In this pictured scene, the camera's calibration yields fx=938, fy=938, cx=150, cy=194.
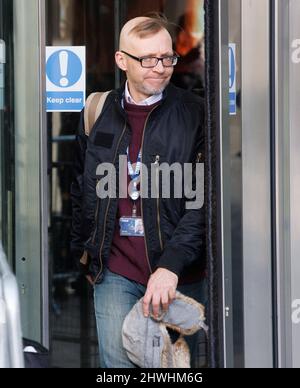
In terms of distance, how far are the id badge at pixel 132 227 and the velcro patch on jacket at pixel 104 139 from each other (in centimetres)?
30

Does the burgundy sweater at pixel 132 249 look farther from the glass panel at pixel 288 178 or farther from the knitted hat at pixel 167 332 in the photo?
the glass panel at pixel 288 178

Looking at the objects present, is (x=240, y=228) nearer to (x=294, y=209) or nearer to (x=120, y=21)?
(x=294, y=209)

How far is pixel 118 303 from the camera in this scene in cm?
364

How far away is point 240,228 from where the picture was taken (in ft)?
10.9

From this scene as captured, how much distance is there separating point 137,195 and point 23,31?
2.82 feet

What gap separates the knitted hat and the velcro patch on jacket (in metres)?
0.62

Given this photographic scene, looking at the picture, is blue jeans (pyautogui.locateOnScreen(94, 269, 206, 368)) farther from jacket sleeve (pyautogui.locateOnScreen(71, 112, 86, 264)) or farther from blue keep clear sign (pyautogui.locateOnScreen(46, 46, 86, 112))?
blue keep clear sign (pyautogui.locateOnScreen(46, 46, 86, 112))

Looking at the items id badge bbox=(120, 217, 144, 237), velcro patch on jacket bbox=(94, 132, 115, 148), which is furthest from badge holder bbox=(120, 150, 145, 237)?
velcro patch on jacket bbox=(94, 132, 115, 148)

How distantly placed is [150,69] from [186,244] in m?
0.69

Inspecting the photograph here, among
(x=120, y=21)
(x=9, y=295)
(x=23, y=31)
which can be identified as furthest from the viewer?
(x=120, y=21)

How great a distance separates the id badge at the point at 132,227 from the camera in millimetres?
3566

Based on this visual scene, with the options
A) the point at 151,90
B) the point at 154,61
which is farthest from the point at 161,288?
the point at 154,61

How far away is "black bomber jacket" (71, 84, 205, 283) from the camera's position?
3.50 metres
